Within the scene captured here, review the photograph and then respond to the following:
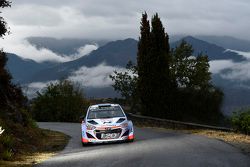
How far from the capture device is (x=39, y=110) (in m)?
74.8

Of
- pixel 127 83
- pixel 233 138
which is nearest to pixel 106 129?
pixel 233 138

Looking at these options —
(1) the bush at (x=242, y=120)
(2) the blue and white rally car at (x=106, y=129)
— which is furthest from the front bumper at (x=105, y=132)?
(1) the bush at (x=242, y=120)

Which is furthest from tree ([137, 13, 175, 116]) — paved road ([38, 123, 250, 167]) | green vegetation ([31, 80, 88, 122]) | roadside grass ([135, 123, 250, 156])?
paved road ([38, 123, 250, 167])

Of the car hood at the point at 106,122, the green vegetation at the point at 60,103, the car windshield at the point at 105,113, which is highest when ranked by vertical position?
the car windshield at the point at 105,113

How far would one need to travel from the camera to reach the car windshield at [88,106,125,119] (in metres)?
21.5

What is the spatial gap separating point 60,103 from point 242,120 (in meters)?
50.0

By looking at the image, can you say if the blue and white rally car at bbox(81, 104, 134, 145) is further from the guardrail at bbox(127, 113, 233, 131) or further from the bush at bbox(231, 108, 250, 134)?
the guardrail at bbox(127, 113, 233, 131)

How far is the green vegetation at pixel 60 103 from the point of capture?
72688 millimetres

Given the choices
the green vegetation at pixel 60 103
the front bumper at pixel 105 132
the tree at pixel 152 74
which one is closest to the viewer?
the front bumper at pixel 105 132

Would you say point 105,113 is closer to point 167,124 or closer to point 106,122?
point 106,122

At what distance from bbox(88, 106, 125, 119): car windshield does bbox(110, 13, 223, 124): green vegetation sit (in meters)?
30.8

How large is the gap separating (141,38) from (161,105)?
707 cm

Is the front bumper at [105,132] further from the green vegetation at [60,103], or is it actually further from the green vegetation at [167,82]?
the green vegetation at [60,103]

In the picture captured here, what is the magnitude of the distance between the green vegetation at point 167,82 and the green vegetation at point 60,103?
8.78 meters
